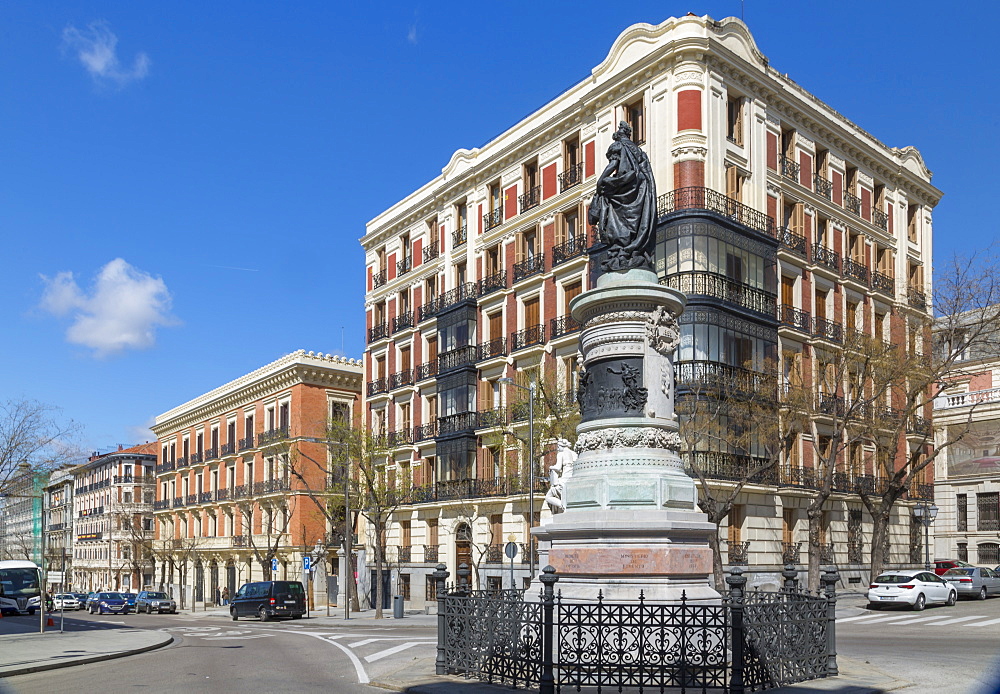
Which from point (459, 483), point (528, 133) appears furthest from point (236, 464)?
point (528, 133)

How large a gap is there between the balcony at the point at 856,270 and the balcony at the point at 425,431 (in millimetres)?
22754

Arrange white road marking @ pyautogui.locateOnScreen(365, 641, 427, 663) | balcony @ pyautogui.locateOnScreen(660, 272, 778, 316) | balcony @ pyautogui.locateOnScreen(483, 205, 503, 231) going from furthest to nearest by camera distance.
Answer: balcony @ pyautogui.locateOnScreen(483, 205, 503, 231) → balcony @ pyautogui.locateOnScreen(660, 272, 778, 316) → white road marking @ pyautogui.locateOnScreen(365, 641, 427, 663)

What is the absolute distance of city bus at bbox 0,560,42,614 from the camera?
55.3 metres

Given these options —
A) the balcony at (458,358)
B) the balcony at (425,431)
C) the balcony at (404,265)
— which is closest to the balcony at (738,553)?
the balcony at (458,358)

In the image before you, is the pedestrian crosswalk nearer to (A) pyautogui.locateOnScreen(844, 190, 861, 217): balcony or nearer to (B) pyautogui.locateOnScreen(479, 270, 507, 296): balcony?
(A) pyautogui.locateOnScreen(844, 190, 861, 217): balcony

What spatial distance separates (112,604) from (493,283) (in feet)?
98.9

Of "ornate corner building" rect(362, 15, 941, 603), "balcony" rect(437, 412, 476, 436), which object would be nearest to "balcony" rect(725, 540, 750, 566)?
"ornate corner building" rect(362, 15, 941, 603)

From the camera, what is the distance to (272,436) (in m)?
66.8

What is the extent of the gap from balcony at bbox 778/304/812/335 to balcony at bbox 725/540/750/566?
31.9 ft

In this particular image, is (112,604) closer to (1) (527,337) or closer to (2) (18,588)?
(2) (18,588)

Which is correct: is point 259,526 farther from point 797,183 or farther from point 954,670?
point 954,670

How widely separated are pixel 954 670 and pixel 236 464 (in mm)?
63023

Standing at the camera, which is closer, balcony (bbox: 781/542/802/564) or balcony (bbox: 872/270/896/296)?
balcony (bbox: 781/542/802/564)

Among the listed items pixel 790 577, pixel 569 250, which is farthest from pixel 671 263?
pixel 790 577
